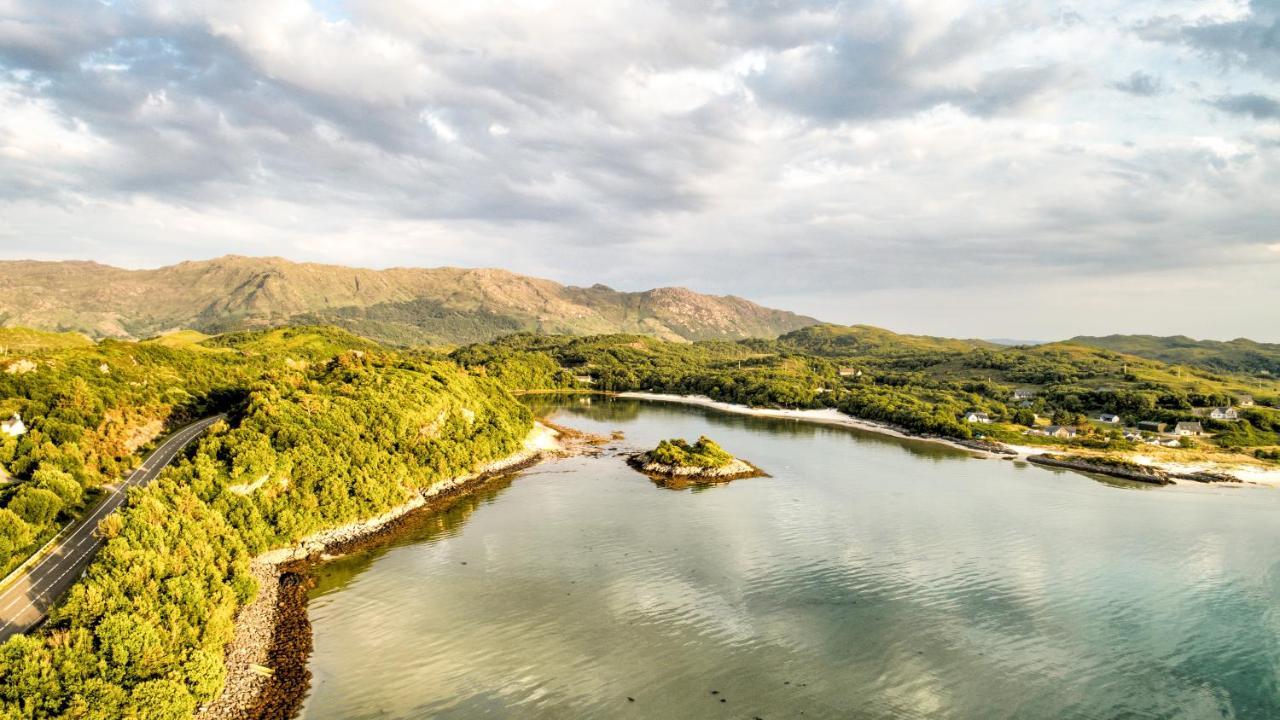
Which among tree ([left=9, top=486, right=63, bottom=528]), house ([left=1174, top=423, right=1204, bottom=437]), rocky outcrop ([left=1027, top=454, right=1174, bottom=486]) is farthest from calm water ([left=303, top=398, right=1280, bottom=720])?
house ([left=1174, top=423, right=1204, bottom=437])

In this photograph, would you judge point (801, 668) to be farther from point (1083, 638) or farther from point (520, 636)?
point (1083, 638)

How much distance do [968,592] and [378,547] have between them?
51619mm

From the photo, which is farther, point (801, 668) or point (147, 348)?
point (147, 348)

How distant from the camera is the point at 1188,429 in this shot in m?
123

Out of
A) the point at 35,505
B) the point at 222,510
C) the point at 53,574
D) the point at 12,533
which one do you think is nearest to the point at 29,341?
the point at 35,505

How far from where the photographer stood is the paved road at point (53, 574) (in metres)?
Result: 29.4

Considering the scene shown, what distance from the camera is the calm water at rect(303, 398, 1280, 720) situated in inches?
1292

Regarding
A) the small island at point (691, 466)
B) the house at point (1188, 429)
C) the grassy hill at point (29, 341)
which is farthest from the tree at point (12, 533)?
the house at point (1188, 429)

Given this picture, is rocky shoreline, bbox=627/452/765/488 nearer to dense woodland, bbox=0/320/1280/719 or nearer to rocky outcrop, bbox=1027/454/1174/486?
dense woodland, bbox=0/320/1280/719

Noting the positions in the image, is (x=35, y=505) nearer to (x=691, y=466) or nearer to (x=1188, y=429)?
(x=691, y=466)

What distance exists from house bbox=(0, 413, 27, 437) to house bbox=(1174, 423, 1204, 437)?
183 m

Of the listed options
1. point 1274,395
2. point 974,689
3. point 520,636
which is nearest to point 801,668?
point 974,689

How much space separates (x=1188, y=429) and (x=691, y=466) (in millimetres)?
117314

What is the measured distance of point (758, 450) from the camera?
108875mm
